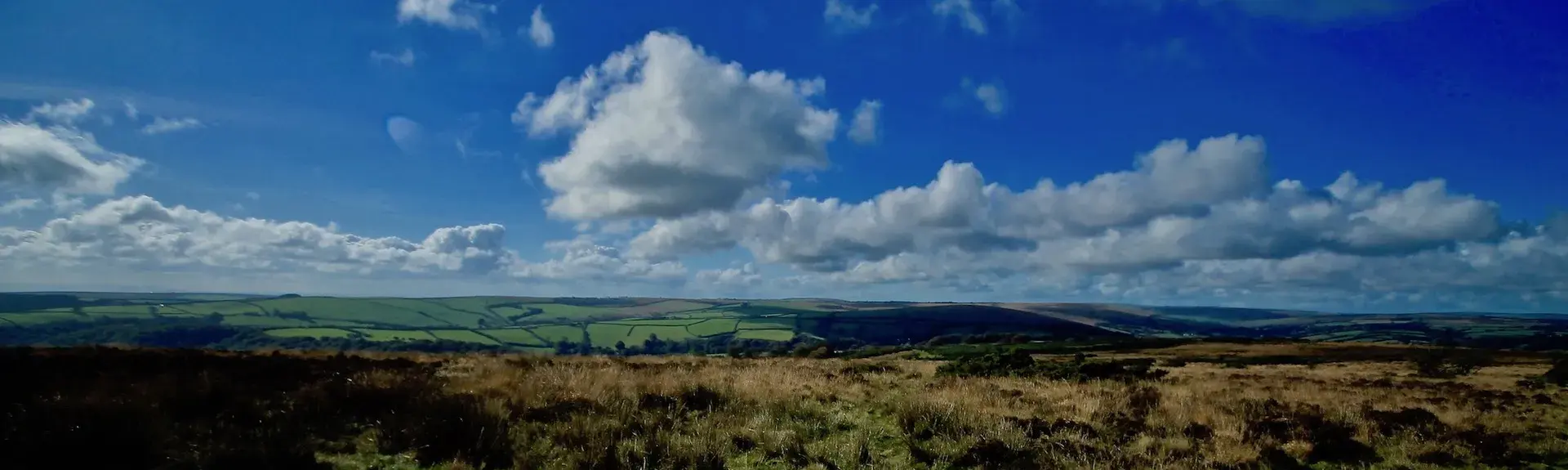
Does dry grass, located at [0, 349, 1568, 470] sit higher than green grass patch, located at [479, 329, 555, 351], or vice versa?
dry grass, located at [0, 349, 1568, 470]

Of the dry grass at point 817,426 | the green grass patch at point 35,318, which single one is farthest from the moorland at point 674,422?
the green grass patch at point 35,318

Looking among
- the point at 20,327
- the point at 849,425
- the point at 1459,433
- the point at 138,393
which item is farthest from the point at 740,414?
the point at 20,327

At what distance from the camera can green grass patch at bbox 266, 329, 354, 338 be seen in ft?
425

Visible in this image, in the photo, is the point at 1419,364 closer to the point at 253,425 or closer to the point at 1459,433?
the point at 1459,433

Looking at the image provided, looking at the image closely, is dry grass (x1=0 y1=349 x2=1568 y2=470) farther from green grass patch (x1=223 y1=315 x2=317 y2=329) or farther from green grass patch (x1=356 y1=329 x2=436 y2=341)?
green grass patch (x1=223 y1=315 x2=317 y2=329)

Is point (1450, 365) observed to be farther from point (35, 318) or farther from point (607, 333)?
point (35, 318)

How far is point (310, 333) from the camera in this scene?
13725 cm

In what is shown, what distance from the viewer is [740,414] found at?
10.4 metres

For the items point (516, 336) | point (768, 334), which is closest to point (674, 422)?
point (516, 336)

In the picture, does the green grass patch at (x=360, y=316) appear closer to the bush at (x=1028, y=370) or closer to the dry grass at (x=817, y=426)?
the bush at (x=1028, y=370)

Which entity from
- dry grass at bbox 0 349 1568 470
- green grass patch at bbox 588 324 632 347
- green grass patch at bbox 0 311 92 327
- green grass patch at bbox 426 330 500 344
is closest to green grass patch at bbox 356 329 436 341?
green grass patch at bbox 426 330 500 344

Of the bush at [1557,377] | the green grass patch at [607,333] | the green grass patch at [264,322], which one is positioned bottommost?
the green grass patch at [607,333]

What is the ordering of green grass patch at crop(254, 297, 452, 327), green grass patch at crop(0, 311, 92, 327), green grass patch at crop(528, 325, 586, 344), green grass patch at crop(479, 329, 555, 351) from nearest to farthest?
green grass patch at crop(0, 311, 92, 327) < green grass patch at crop(479, 329, 555, 351) < green grass patch at crop(528, 325, 586, 344) < green grass patch at crop(254, 297, 452, 327)

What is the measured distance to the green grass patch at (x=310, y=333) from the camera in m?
130
